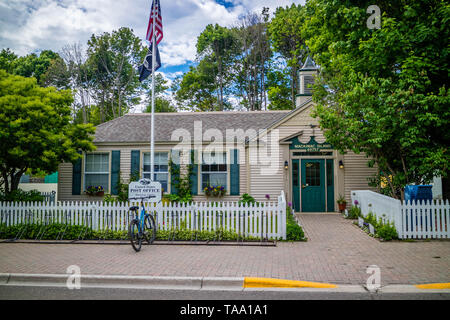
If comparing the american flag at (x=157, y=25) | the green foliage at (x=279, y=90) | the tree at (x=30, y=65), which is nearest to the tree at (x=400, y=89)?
the american flag at (x=157, y=25)

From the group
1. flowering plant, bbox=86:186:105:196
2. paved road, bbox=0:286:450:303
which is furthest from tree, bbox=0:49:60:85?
paved road, bbox=0:286:450:303

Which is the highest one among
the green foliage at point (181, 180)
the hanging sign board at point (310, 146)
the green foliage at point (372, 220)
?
the hanging sign board at point (310, 146)

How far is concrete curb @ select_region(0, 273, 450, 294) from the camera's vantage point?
Answer: 4922 millimetres

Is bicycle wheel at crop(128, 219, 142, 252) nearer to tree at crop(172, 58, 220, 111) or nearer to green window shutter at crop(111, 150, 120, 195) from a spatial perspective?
green window shutter at crop(111, 150, 120, 195)

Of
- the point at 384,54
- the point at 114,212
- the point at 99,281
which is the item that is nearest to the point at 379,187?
the point at 384,54

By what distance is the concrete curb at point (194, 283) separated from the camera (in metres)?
4.92

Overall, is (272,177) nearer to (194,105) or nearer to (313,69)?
(313,69)

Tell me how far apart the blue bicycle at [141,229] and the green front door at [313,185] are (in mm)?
7471

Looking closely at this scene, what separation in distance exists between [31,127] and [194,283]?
9.34m

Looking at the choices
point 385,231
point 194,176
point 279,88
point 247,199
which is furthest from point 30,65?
point 385,231

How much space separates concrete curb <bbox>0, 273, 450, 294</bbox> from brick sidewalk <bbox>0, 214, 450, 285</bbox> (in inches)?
7.8

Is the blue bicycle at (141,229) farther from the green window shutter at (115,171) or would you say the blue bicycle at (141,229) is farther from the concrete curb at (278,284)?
the green window shutter at (115,171)

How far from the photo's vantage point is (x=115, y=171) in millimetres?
14266

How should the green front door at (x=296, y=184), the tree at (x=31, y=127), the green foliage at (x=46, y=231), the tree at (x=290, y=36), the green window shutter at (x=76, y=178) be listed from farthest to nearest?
1. the tree at (x=290, y=36)
2. the green window shutter at (x=76, y=178)
3. the green front door at (x=296, y=184)
4. the tree at (x=31, y=127)
5. the green foliage at (x=46, y=231)
